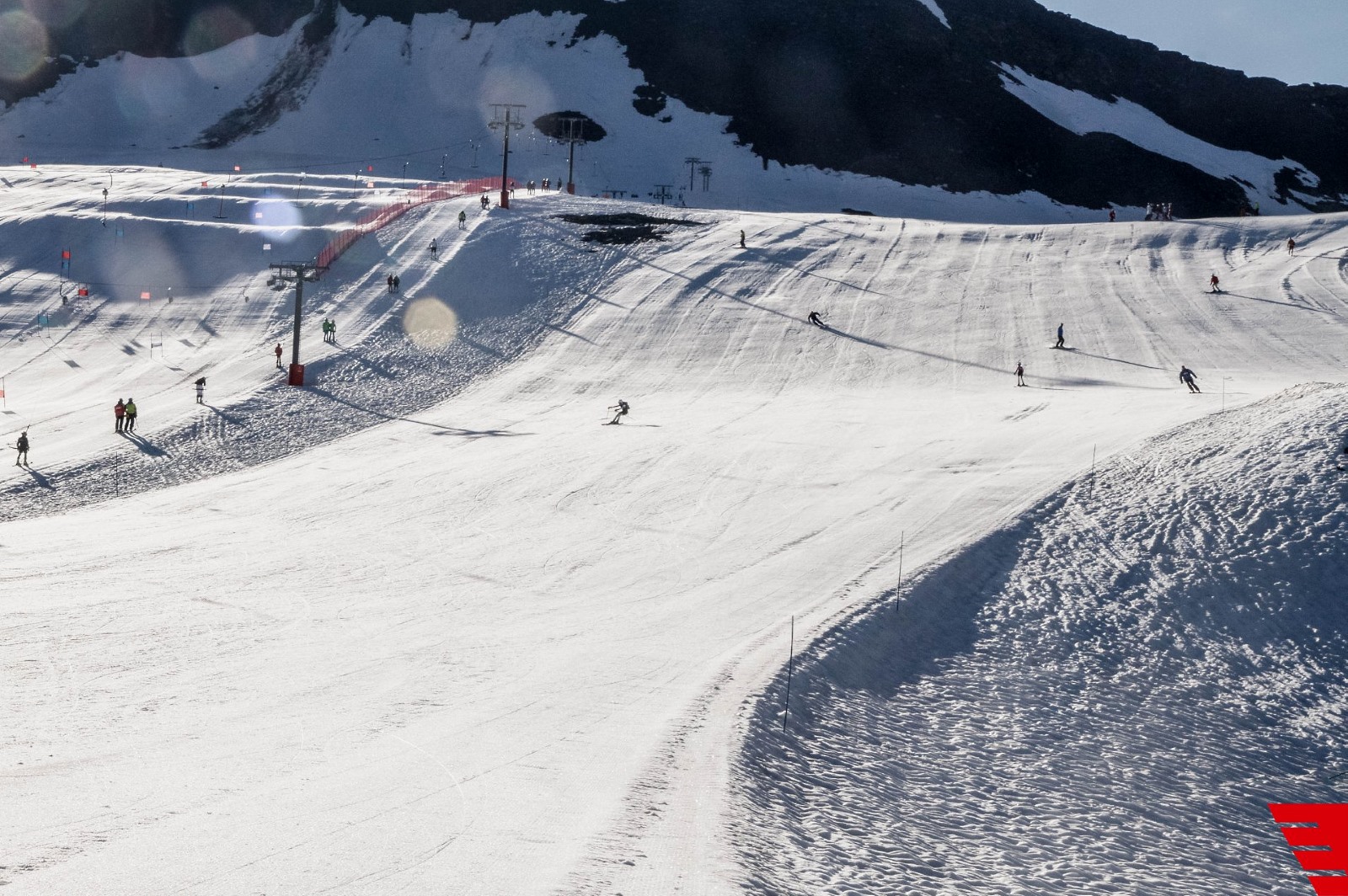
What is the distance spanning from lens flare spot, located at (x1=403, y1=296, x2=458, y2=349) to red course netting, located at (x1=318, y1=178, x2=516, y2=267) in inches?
227

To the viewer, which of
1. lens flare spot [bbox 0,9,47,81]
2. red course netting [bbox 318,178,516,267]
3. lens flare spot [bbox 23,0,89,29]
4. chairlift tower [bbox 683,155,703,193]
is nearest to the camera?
red course netting [bbox 318,178,516,267]

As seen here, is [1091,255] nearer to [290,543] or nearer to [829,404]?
[829,404]

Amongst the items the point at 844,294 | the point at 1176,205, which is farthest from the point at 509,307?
the point at 1176,205

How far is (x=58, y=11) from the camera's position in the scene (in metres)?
109

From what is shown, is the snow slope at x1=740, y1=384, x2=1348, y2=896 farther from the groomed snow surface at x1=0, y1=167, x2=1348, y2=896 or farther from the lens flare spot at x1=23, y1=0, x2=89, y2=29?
the lens flare spot at x1=23, y1=0, x2=89, y2=29

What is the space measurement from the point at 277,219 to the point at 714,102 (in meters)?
52.9

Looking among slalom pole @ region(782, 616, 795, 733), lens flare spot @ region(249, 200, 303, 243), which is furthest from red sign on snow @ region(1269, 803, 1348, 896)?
lens flare spot @ region(249, 200, 303, 243)

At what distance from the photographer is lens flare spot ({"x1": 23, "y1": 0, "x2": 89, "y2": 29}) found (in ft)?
355

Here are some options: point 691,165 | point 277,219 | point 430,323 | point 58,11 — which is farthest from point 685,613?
point 58,11

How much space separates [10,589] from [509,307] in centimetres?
2802

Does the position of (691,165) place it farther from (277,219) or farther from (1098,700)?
(1098,700)

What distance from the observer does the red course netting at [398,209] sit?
47.9 m

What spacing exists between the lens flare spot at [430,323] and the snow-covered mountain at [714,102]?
4074 centimetres

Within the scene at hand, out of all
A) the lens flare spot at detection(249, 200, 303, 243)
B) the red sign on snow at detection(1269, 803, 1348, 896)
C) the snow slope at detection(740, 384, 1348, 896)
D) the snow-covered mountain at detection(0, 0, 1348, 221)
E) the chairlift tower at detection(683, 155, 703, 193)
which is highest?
the snow-covered mountain at detection(0, 0, 1348, 221)
